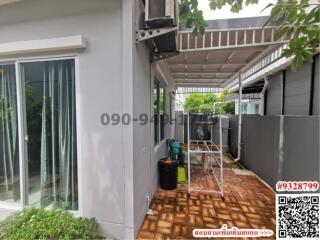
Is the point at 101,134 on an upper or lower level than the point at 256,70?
lower

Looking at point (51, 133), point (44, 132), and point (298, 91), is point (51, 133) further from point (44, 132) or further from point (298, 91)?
point (298, 91)

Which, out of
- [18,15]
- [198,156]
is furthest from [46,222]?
[198,156]

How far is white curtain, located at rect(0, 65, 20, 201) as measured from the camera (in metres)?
2.69

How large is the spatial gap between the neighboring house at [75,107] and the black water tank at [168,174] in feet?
3.40

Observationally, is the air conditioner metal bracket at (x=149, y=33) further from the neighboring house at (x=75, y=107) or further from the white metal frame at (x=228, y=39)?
the white metal frame at (x=228, y=39)

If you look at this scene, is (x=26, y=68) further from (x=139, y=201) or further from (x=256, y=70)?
(x=256, y=70)

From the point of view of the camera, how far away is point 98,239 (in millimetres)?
2336

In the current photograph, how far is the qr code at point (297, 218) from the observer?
226 centimetres

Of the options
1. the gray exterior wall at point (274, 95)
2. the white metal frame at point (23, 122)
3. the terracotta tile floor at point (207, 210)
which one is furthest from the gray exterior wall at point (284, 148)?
the white metal frame at point (23, 122)

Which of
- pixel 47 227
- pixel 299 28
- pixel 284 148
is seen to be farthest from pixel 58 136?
pixel 284 148

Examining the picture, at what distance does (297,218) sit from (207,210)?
1.21m

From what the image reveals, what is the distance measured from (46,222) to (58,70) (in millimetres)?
1846

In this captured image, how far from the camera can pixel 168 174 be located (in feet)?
12.4

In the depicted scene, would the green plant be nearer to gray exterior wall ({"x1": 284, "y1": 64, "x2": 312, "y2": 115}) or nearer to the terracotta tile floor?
the terracotta tile floor
